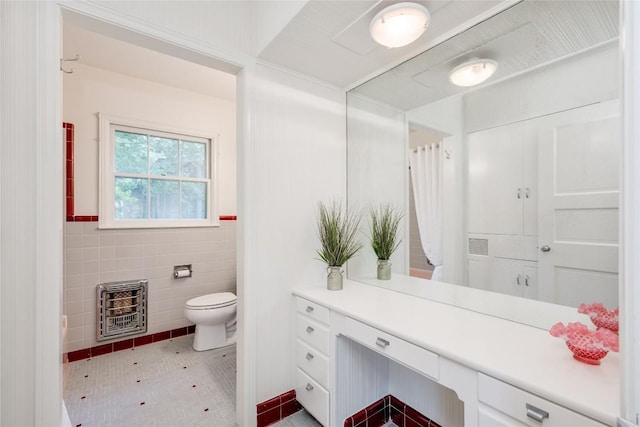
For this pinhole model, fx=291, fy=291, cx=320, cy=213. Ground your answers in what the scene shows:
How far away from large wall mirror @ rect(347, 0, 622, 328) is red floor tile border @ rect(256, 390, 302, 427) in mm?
949

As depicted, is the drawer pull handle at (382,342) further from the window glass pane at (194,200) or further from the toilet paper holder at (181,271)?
the window glass pane at (194,200)

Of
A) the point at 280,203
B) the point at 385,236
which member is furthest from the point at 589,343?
the point at 280,203

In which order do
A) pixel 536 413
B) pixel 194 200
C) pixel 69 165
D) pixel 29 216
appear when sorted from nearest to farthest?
pixel 536 413, pixel 29 216, pixel 69 165, pixel 194 200

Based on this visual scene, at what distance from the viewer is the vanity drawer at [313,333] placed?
1535 millimetres

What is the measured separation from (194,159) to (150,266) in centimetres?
114

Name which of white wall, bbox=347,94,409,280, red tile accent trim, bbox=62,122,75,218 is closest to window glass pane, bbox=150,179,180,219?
red tile accent trim, bbox=62,122,75,218

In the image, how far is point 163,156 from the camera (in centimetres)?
285

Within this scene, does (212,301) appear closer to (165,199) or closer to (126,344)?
(126,344)

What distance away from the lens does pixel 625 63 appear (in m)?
0.54

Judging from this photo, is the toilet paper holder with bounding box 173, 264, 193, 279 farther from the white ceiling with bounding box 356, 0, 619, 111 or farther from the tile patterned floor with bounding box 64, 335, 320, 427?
the white ceiling with bounding box 356, 0, 619, 111

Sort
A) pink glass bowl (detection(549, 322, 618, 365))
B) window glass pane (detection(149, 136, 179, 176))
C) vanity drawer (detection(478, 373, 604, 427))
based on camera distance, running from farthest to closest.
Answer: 1. window glass pane (detection(149, 136, 179, 176))
2. pink glass bowl (detection(549, 322, 618, 365))
3. vanity drawer (detection(478, 373, 604, 427))

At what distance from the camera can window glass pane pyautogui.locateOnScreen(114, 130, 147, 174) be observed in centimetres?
263

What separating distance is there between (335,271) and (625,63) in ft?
4.88

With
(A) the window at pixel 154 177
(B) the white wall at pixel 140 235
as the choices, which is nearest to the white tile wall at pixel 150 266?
(B) the white wall at pixel 140 235
